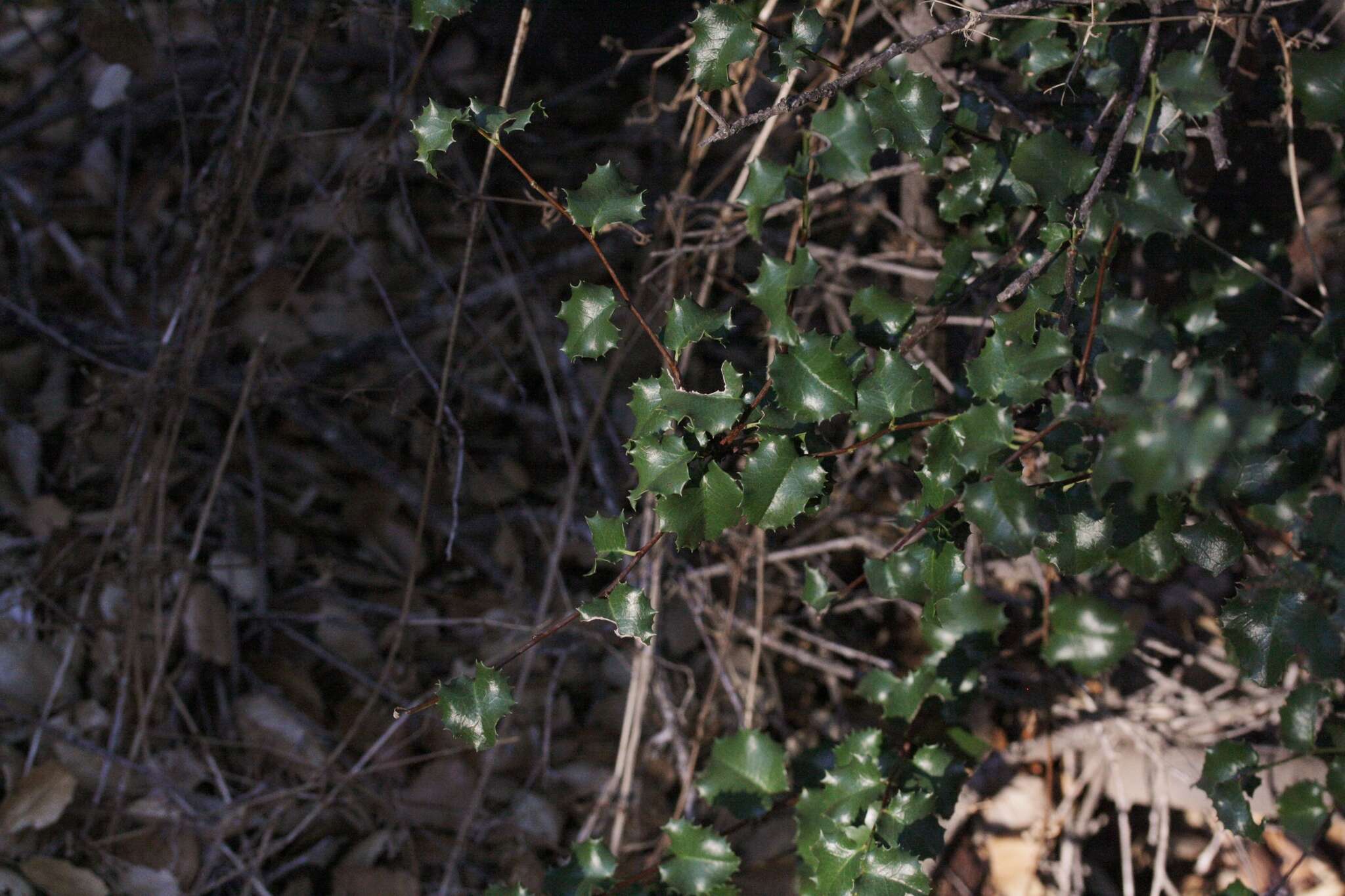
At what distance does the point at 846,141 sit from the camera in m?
1.04

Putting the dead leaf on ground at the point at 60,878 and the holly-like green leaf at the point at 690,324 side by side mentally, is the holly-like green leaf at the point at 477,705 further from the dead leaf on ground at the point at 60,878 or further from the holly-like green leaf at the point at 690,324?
the dead leaf on ground at the point at 60,878

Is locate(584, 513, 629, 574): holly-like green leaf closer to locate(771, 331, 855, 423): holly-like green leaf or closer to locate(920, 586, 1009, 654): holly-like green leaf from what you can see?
locate(771, 331, 855, 423): holly-like green leaf

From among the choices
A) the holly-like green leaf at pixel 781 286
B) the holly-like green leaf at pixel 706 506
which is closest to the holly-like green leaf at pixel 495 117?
the holly-like green leaf at pixel 781 286

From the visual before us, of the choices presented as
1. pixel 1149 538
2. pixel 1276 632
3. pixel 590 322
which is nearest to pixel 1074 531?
pixel 1149 538

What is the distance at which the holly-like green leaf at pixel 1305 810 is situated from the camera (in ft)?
3.81

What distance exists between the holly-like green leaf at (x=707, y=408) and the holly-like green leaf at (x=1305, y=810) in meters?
0.80

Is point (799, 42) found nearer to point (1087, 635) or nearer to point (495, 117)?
point (495, 117)

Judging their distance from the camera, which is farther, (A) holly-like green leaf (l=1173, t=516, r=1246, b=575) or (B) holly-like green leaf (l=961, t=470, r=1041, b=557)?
(A) holly-like green leaf (l=1173, t=516, r=1246, b=575)

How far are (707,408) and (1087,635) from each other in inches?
28.9

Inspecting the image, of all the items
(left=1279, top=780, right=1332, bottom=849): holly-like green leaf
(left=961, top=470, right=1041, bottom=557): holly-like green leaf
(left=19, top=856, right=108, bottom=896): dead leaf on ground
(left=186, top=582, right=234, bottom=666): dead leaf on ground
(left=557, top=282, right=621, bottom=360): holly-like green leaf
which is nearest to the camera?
(left=961, top=470, right=1041, bottom=557): holly-like green leaf

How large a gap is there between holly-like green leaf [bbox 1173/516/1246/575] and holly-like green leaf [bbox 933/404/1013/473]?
0.25 metres

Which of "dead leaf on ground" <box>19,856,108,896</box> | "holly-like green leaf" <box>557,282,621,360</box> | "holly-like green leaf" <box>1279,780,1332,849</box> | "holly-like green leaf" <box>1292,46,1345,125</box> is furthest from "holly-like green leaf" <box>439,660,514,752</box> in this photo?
"holly-like green leaf" <box>1292,46,1345,125</box>

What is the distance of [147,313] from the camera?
200 cm

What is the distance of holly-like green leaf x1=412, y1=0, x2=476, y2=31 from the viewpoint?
3.51ft
